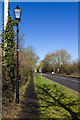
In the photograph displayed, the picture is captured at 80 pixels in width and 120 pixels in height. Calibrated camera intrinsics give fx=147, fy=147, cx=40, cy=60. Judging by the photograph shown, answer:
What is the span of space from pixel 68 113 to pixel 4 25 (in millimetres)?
5086

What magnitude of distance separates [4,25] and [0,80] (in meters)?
3.74

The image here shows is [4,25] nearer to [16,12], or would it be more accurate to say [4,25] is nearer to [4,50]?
[16,12]

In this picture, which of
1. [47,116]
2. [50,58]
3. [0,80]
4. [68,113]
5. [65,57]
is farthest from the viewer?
[50,58]

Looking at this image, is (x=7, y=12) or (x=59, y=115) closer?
(x=59, y=115)

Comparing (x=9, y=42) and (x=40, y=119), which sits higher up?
(x=9, y=42)

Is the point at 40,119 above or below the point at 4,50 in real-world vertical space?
below

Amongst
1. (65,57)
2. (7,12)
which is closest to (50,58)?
(65,57)

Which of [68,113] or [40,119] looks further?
[68,113]

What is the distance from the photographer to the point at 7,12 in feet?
24.7

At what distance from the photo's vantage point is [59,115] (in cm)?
521

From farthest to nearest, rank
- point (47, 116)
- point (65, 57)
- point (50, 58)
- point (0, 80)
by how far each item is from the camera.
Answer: point (50, 58) < point (65, 57) < point (47, 116) < point (0, 80)

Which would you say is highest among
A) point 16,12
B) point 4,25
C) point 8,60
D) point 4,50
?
point 16,12

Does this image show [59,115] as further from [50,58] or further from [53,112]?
[50,58]

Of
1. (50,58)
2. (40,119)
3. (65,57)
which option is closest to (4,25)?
(40,119)
